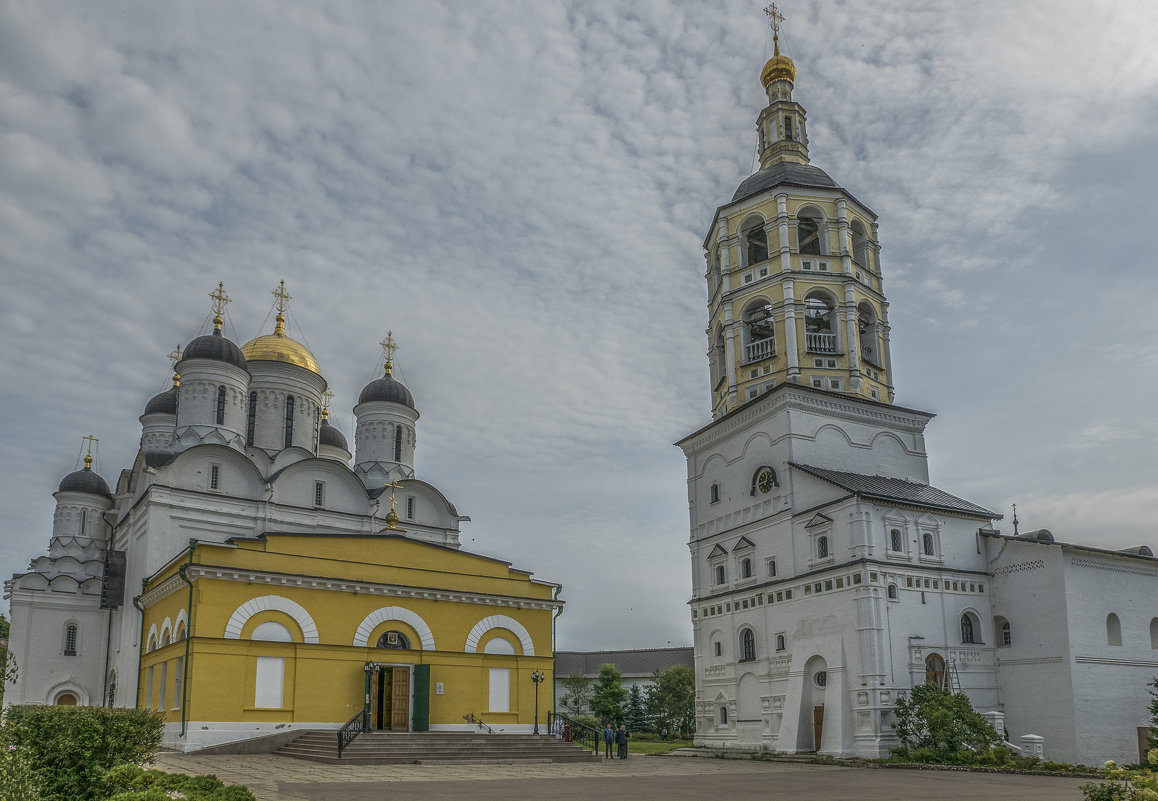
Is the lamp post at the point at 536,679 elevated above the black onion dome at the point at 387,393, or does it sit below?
below

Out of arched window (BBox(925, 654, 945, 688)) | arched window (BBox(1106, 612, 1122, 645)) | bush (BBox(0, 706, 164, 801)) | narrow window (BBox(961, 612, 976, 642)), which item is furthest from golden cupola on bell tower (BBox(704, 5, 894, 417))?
bush (BBox(0, 706, 164, 801))

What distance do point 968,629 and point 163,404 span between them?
97.4ft

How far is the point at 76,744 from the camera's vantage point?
35.2 ft

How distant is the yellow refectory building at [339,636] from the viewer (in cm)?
2108

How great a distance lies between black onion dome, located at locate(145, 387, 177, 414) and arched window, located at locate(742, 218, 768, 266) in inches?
894

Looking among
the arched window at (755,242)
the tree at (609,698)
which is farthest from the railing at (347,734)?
the tree at (609,698)

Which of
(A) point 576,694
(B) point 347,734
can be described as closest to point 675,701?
(A) point 576,694

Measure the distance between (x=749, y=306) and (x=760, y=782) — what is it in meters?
17.0

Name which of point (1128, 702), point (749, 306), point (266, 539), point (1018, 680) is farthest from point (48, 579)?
point (1128, 702)

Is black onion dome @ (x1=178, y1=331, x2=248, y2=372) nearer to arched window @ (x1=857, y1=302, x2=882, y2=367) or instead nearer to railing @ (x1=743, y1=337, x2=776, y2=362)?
railing @ (x1=743, y1=337, x2=776, y2=362)

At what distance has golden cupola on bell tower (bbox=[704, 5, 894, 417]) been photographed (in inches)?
1121

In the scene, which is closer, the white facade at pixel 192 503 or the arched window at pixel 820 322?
the arched window at pixel 820 322

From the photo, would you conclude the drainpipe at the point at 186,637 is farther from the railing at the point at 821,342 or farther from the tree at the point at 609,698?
the tree at the point at 609,698

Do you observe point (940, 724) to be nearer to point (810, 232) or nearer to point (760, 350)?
point (760, 350)
